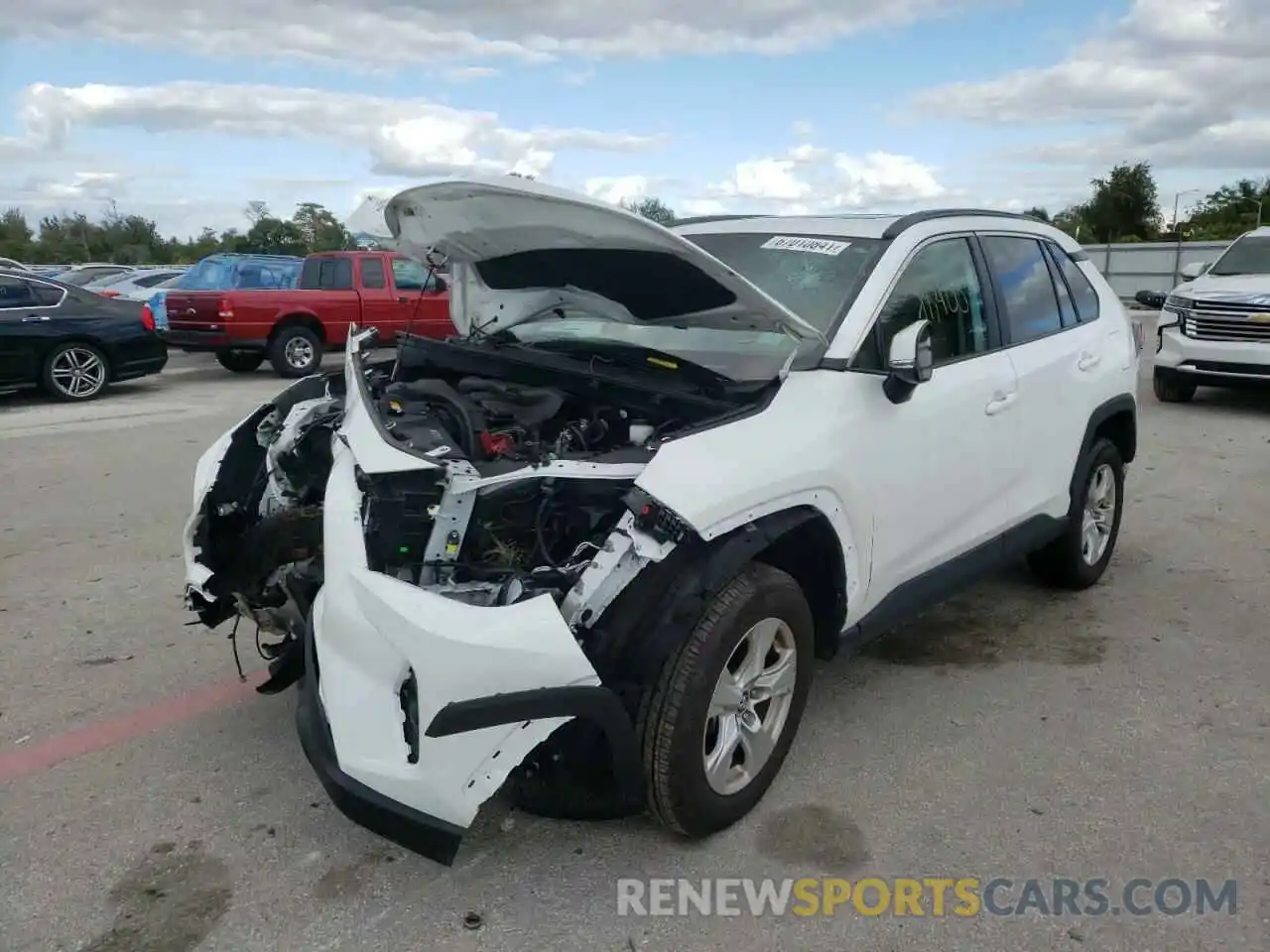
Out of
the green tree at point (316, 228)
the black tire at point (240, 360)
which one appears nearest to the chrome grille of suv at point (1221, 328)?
the black tire at point (240, 360)

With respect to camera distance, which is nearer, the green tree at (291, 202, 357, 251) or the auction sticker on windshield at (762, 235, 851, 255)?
the auction sticker on windshield at (762, 235, 851, 255)

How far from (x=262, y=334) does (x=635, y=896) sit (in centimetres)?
1241

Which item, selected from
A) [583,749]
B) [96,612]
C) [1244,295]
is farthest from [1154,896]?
[1244,295]

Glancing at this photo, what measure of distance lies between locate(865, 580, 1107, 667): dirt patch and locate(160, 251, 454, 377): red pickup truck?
30.8ft

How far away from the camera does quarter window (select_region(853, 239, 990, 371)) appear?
3516 mm

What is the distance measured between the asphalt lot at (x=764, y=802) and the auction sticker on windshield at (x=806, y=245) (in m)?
1.65

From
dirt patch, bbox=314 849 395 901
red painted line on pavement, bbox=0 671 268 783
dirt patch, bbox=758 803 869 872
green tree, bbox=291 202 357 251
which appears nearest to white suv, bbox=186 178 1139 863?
dirt patch, bbox=758 803 869 872

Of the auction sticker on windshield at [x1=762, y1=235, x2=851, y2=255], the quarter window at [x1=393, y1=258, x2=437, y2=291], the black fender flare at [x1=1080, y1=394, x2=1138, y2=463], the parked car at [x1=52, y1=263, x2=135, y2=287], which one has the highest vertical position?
the parked car at [x1=52, y1=263, x2=135, y2=287]

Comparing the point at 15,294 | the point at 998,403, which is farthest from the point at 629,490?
the point at 15,294

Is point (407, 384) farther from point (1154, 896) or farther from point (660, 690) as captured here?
point (1154, 896)

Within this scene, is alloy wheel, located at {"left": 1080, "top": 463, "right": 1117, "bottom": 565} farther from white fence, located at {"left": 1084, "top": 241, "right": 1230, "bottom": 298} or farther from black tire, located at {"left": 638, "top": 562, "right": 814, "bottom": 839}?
white fence, located at {"left": 1084, "top": 241, "right": 1230, "bottom": 298}

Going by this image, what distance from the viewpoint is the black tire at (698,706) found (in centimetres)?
269

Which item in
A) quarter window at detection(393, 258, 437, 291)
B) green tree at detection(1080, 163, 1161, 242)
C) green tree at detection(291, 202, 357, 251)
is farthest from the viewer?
green tree at detection(1080, 163, 1161, 242)

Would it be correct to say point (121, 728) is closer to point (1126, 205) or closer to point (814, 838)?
point (814, 838)
